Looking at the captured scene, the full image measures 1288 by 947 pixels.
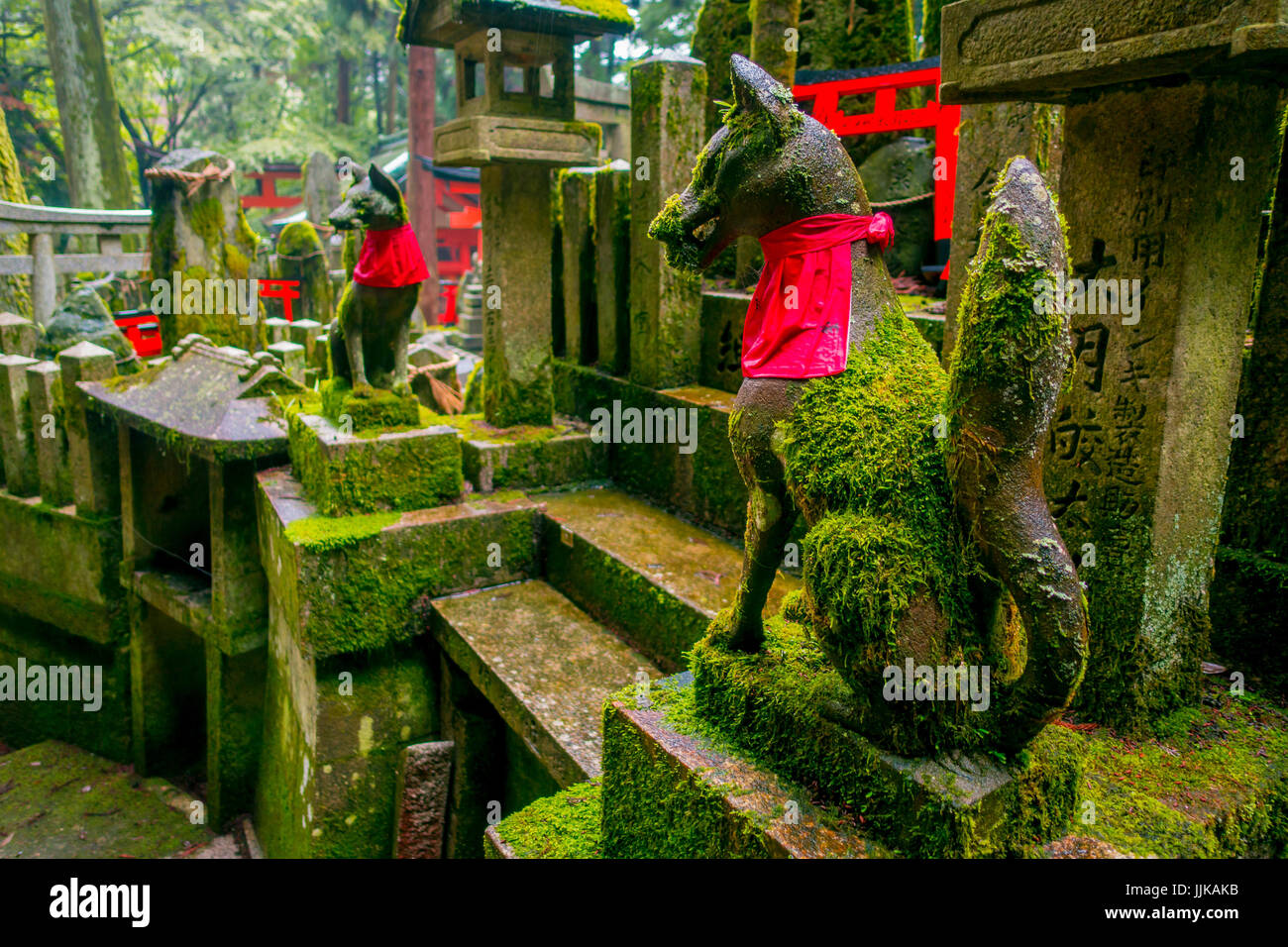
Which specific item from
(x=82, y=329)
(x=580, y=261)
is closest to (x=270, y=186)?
(x=82, y=329)

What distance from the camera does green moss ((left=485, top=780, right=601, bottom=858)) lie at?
2.83m

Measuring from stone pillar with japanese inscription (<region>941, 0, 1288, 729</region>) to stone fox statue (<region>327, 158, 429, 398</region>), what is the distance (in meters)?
3.22

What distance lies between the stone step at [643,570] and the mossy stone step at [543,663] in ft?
0.40

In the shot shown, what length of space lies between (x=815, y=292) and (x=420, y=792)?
12.4 feet

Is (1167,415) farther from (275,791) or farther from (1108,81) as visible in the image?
(275,791)

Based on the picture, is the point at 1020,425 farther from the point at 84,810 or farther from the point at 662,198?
the point at 84,810

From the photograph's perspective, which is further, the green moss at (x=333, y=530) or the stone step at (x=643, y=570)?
the green moss at (x=333, y=530)

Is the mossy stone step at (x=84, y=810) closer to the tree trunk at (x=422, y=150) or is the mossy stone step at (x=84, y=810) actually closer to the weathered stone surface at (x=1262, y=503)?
the weathered stone surface at (x=1262, y=503)

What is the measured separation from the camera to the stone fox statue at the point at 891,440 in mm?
1938

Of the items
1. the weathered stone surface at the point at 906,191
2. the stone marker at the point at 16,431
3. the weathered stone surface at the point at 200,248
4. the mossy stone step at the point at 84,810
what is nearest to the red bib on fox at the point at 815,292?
the weathered stone surface at the point at 906,191

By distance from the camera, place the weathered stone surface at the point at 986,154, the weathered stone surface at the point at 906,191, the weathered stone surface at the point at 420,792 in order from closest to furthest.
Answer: the weathered stone surface at the point at 986,154 < the weathered stone surface at the point at 420,792 < the weathered stone surface at the point at 906,191

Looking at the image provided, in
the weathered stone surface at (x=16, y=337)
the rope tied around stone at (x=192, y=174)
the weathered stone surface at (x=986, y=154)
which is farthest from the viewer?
the rope tied around stone at (x=192, y=174)

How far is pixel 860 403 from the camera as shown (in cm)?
224

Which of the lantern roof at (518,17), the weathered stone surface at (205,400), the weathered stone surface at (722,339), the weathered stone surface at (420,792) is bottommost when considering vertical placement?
the weathered stone surface at (420,792)
